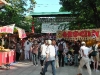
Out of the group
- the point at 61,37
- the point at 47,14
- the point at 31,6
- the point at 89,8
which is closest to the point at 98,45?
the point at 61,37

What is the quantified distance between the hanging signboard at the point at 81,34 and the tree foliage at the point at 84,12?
5875mm

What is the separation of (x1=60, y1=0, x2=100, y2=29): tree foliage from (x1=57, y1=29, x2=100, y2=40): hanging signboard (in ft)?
19.3

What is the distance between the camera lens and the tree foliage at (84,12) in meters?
25.2

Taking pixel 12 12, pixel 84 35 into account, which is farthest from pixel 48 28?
pixel 84 35

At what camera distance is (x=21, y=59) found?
80.7 feet

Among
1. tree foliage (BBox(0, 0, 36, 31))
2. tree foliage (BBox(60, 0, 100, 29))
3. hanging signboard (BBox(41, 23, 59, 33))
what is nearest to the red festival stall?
tree foliage (BBox(60, 0, 100, 29))

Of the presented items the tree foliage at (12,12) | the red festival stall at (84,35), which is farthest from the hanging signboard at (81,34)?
the tree foliage at (12,12)

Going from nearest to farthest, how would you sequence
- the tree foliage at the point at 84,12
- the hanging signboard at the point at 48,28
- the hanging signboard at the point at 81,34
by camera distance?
the hanging signboard at the point at 81,34, the tree foliage at the point at 84,12, the hanging signboard at the point at 48,28

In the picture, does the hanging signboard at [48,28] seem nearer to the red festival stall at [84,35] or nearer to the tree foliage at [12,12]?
the tree foliage at [12,12]

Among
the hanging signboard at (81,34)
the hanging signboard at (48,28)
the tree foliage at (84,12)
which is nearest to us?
the hanging signboard at (81,34)

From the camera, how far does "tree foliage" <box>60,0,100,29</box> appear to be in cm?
2517

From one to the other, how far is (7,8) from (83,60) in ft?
59.7

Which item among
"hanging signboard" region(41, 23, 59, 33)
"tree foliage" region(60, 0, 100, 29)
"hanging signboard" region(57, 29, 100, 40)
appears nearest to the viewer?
"hanging signboard" region(57, 29, 100, 40)

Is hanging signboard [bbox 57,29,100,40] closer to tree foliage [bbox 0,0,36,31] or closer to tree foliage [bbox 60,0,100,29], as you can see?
tree foliage [bbox 60,0,100,29]
